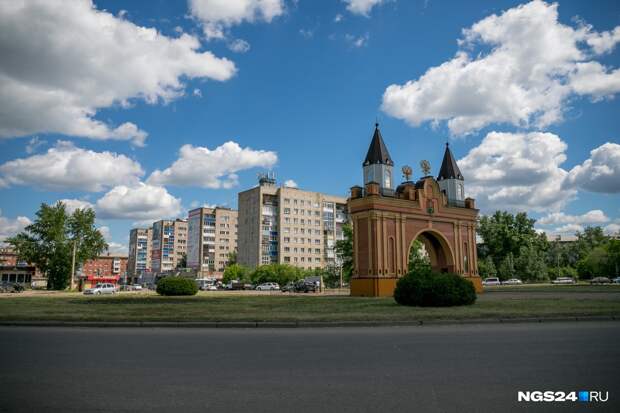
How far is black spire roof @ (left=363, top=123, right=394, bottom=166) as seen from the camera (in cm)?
3775

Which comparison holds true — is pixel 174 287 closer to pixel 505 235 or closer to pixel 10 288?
pixel 10 288

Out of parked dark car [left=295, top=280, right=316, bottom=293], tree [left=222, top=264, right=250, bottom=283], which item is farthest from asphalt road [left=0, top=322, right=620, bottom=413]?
tree [left=222, top=264, right=250, bottom=283]

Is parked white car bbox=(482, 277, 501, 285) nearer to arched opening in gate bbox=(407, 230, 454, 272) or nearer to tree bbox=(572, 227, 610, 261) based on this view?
arched opening in gate bbox=(407, 230, 454, 272)

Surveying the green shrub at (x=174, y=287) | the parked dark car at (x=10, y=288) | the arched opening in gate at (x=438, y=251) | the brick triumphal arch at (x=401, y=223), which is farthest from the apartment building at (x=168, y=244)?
the brick triumphal arch at (x=401, y=223)

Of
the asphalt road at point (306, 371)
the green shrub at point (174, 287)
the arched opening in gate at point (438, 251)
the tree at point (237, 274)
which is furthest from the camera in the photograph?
the tree at point (237, 274)

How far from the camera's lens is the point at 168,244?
14912 cm

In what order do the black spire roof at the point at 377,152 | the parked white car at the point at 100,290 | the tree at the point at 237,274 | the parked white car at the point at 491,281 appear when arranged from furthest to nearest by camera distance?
the tree at the point at 237,274
the parked white car at the point at 491,281
the parked white car at the point at 100,290
the black spire roof at the point at 377,152

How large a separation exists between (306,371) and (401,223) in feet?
99.9

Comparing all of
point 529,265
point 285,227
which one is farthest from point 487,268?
point 285,227

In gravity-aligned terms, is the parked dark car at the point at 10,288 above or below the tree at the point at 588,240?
below

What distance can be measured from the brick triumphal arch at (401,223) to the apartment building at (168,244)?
12074cm

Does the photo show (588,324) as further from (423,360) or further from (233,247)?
(233,247)

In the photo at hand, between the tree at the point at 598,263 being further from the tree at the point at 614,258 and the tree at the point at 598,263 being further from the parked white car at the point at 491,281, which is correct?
the parked white car at the point at 491,281

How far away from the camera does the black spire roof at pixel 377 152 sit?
37750mm
